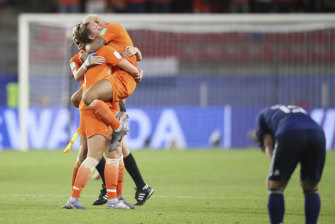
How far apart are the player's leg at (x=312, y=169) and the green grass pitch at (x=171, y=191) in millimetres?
928

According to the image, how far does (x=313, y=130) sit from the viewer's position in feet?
18.8

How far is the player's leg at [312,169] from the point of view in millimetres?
5719

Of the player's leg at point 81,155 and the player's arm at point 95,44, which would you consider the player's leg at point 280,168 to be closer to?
the player's arm at point 95,44

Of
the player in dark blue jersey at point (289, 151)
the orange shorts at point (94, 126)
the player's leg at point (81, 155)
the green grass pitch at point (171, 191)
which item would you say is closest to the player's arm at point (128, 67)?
the orange shorts at point (94, 126)

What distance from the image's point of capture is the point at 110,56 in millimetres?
7465

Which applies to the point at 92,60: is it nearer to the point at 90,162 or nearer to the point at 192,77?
the point at 90,162

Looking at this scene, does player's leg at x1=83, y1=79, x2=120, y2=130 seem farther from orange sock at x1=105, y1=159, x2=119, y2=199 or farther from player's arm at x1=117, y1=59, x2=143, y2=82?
orange sock at x1=105, y1=159, x2=119, y2=199

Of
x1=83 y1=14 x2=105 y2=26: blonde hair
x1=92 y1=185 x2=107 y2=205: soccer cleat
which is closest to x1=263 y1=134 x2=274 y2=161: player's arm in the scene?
x1=83 y1=14 x2=105 y2=26: blonde hair

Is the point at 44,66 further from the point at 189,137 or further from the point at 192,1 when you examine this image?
the point at 192,1

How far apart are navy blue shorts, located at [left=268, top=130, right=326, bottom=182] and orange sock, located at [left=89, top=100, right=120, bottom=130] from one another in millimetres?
2133

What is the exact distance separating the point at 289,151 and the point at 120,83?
2.43 meters

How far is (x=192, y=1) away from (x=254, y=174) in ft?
43.7

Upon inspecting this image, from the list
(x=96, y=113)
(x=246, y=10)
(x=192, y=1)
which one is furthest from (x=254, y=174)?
(x=192, y=1)

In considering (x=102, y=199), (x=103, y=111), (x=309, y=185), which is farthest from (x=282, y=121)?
(x=102, y=199)
